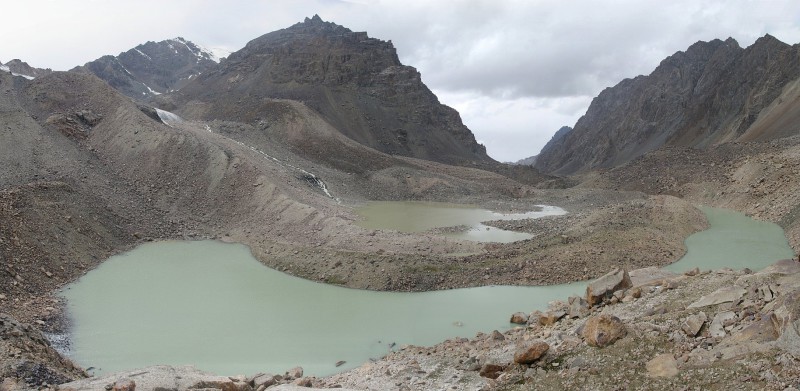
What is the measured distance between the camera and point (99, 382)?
37.4ft

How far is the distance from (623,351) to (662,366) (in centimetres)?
95

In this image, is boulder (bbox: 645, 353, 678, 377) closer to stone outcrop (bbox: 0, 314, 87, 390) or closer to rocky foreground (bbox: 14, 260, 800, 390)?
rocky foreground (bbox: 14, 260, 800, 390)

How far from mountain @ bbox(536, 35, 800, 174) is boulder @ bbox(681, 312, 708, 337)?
5812 centimetres

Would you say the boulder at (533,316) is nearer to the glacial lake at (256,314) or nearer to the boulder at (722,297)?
the glacial lake at (256,314)

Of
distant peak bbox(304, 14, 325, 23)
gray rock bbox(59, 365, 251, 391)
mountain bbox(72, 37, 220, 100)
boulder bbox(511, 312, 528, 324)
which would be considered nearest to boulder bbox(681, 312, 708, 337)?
boulder bbox(511, 312, 528, 324)

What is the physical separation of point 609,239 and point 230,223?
74.7ft

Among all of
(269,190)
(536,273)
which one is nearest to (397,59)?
(269,190)

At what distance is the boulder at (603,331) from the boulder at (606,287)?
299 cm

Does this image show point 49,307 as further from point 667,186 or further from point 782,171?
point 667,186

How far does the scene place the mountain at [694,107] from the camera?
74938 mm

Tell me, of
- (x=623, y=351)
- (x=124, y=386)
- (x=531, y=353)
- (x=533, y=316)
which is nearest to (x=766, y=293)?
(x=623, y=351)

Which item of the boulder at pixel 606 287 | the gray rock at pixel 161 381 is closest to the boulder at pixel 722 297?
the boulder at pixel 606 287

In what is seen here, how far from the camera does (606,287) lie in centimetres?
1509

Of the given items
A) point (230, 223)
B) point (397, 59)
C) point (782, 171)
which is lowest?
point (230, 223)
